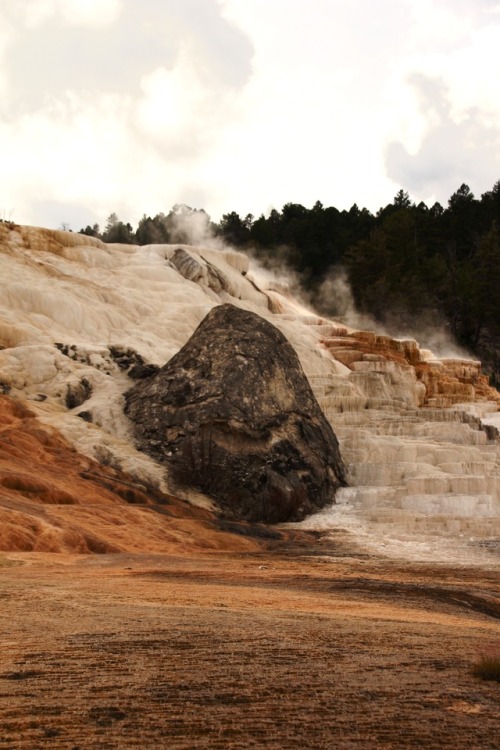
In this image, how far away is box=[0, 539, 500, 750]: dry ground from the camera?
4.01 m

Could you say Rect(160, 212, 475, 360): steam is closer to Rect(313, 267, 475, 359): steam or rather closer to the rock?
Rect(313, 267, 475, 359): steam

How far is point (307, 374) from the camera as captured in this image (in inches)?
1171

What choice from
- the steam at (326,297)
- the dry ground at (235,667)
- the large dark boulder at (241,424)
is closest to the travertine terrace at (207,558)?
the dry ground at (235,667)

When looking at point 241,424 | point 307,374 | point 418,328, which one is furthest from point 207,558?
point 418,328

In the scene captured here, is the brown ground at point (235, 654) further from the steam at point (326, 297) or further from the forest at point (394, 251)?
the forest at point (394, 251)

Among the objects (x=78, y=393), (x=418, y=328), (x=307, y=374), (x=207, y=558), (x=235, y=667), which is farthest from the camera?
(x=418, y=328)

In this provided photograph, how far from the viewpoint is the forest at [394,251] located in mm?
50656

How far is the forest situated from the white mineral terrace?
11.4 m

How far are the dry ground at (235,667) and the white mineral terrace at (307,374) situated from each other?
7189mm

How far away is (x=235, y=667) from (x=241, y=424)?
1563cm

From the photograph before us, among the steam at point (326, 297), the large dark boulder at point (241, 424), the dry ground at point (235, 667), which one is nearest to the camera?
the dry ground at point (235, 667)

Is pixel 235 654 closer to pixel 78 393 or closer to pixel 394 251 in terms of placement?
pixel 78 393

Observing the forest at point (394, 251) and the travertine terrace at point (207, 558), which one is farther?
the forest at point (394, 251)

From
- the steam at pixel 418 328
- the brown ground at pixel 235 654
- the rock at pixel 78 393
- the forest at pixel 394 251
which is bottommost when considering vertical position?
the brown ground at pixel 235 654
